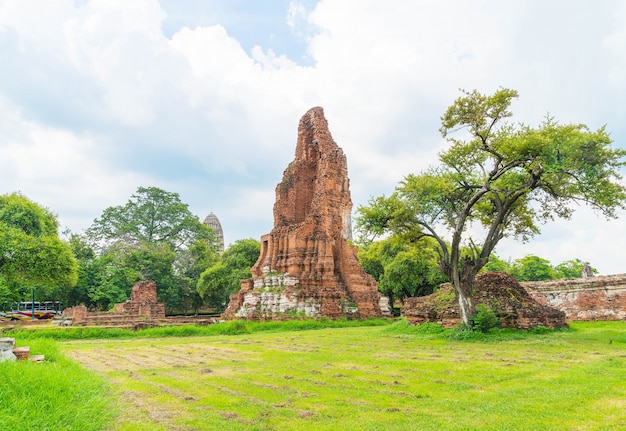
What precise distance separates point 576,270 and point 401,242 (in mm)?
43376

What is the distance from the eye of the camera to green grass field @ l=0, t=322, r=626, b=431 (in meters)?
5.00

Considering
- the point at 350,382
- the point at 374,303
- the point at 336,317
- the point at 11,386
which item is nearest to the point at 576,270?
the point at 374,303

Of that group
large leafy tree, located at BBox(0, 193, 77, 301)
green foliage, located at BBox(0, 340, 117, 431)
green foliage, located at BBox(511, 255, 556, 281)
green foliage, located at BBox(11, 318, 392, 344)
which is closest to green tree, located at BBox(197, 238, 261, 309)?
green foliage, located at BBox(11, 318, 392, 344)

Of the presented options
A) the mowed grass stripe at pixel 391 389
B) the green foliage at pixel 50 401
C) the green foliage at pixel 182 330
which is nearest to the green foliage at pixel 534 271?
the green foliage at pixel 182 330

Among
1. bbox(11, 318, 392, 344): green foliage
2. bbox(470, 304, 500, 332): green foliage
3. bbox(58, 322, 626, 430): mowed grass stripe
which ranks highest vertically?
bbox(470, 304, 500, 332): green foliage

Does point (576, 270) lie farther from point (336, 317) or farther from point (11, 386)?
point (11, 386)

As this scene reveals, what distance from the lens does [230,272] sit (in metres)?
42.1

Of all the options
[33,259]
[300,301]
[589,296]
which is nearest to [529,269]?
[589,296]

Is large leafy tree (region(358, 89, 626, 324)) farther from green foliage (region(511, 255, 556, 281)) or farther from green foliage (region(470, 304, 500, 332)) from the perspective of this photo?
green foliage (region(511, 255, 556, 281))

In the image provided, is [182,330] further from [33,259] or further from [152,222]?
[152,222]

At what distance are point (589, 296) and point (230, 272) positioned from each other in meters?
29.7

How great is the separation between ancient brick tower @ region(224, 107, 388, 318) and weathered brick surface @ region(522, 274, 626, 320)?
30.3ft

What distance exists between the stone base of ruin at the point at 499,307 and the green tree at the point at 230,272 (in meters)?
24.6

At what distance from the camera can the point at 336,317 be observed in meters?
24.3
